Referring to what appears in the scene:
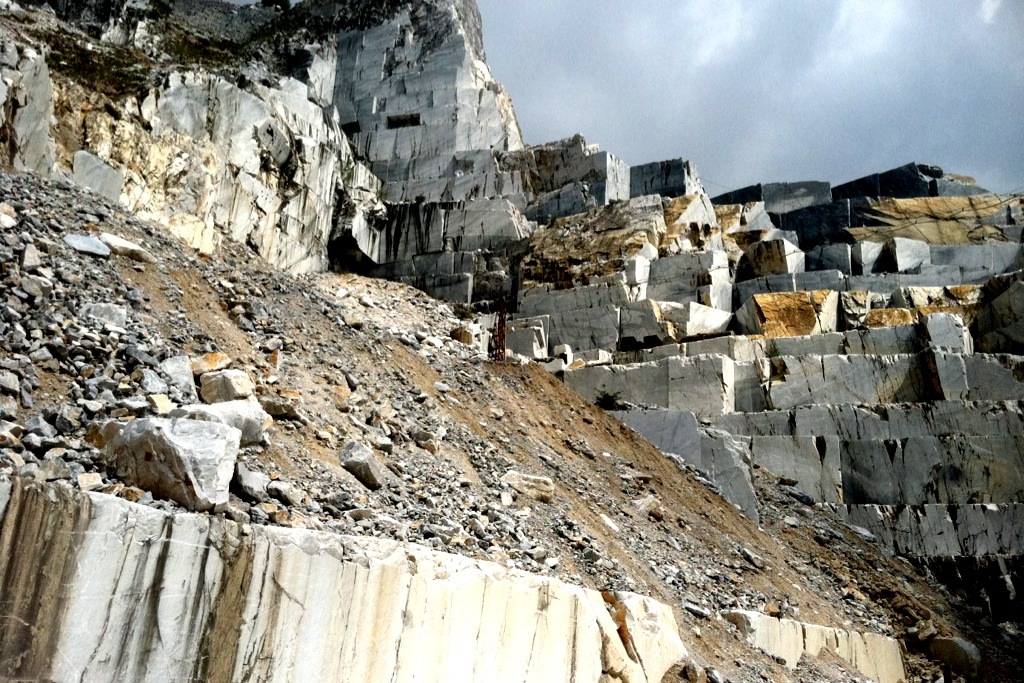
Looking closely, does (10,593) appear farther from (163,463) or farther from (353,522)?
(353,522)

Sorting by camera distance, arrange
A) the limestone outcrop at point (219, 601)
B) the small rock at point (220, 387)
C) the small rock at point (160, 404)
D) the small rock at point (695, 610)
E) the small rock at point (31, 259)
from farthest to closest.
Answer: the small rock at point (695, 610) → the small rock at point (31, 259) → the small rock at point (220, 387) → the small rock at point (160, 404) → the limestone outcrop at point (219, 601)

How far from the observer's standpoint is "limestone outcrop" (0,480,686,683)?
152 inches

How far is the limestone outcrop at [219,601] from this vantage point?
387 centimetres

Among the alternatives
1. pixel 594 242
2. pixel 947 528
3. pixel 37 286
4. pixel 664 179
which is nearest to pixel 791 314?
pixel 594 242

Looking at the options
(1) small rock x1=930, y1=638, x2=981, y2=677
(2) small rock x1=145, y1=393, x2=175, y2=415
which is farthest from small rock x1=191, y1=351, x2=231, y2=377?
(1) small rock x1=930, y1=638, x2=981, y2=677

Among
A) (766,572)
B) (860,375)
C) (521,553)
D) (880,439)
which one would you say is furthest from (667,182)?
(521,553)

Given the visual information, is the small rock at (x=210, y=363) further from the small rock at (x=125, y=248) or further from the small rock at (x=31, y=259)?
the small rock at (x=125, y=248)

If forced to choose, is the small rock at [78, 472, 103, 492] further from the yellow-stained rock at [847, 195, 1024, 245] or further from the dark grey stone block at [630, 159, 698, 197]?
the yellow-stained rock at [847, 195, 1024, 245]

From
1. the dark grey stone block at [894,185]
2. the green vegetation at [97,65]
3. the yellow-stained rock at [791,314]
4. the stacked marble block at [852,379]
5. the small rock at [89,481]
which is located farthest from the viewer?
the dark grey stone block at [894,185]

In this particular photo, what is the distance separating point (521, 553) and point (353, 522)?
192cm

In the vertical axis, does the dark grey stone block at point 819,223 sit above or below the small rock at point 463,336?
above

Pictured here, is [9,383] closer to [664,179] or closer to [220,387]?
[220,387]

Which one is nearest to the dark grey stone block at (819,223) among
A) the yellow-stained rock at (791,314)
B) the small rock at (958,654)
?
the yellow-stained rock at (791,314)

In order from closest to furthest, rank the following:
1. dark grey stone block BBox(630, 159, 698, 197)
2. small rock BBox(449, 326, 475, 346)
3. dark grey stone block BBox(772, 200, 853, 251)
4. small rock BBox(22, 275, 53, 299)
Result: small rock BBox(22, 275, 53, 299) < small rock BBox(449, 326, 475, 346) < dark grey stone block BBox(630, 159, 698, 197) < dark grey stone block BBox(772, 200, 853, 251)
